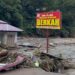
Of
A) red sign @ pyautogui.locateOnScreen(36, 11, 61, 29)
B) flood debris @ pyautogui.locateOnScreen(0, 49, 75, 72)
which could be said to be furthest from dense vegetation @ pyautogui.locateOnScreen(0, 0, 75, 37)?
flood debris @ pyautogui.locateOnScreen(0, 49, 75, 72)

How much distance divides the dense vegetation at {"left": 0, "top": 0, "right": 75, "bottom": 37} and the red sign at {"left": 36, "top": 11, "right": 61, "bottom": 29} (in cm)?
2782

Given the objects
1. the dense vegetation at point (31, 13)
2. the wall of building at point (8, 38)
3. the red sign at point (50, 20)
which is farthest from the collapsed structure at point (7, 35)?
the dense vegetation at point (31, 13)

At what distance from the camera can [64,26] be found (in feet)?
250

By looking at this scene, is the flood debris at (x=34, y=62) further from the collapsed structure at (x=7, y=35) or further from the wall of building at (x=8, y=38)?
the wall of building at (x=8, y=38)

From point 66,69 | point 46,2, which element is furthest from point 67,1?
point 66,69

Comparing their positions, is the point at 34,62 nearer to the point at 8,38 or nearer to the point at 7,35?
the point at 7,35

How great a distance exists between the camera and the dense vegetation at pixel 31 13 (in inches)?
2427

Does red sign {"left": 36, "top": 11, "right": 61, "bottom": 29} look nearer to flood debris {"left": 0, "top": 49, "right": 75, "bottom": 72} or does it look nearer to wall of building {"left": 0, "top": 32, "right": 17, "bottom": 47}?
flood debris {"left": 0, "top": 49, "right": 75, "bottom": 72}

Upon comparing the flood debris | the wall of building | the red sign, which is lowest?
the flood debris

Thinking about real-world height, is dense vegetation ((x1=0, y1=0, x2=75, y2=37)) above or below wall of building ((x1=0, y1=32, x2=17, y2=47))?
above

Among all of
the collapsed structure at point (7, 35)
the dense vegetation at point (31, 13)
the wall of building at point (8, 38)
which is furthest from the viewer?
the dense vegetation at point (31, 13)

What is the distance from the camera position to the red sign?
2758 cm

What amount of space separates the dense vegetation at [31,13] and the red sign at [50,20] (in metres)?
27.8

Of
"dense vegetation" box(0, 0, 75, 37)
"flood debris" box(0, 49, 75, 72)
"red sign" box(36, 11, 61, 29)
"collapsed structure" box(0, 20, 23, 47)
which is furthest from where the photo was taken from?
"dense vegetation" box(0, 0, 75, 37)
